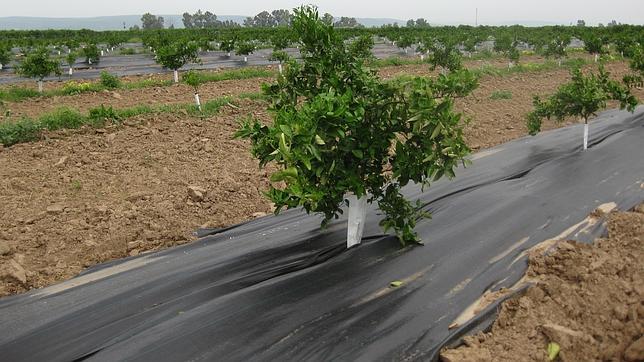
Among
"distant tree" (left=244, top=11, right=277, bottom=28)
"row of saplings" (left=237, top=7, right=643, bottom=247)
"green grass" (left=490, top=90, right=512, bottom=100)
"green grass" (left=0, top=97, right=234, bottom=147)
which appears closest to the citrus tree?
"row of saplings" (left=237, top=7, right=643, bottom=247)

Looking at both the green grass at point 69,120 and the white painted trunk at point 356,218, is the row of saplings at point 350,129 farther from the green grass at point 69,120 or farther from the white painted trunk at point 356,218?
the green grass at point 69,120

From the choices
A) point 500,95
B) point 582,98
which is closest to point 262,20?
point 500,95

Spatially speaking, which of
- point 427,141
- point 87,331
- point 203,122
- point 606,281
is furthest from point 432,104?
point 203,122

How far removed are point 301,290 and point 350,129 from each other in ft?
5.16

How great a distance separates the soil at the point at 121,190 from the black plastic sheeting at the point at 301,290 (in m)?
0.56

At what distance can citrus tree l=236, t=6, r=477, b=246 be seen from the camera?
4.44m

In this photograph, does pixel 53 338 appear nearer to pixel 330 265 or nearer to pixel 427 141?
pixel 330 265

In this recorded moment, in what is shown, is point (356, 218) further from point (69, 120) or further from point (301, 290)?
point (69, 120)

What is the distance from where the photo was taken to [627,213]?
6715 millimetres

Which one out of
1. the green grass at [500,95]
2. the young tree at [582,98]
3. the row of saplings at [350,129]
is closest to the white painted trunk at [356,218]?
the row of saplings at [350,129]

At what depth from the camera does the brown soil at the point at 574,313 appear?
13.9ft

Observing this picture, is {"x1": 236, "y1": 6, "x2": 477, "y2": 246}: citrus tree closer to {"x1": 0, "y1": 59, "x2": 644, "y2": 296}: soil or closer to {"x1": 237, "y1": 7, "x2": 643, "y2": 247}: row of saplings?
{"x1": 237, "y1": 7, "x2": 643, "y2": 247}: row of saplings

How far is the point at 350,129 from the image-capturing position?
5000 mm

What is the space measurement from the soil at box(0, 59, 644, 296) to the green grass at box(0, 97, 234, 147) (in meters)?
0.27
